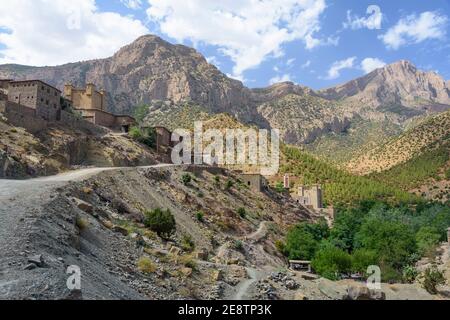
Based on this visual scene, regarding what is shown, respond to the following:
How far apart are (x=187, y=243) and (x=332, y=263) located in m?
14.8

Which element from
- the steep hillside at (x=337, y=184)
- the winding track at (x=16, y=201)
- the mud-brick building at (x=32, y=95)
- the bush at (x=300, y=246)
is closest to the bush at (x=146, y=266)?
the winding track at (x=16, y=201)

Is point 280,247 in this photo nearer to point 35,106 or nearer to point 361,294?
point 361,294

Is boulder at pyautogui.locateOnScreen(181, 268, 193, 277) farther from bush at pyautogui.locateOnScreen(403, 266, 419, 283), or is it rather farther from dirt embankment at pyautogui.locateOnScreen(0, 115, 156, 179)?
bush at pyautogui.locateOnScreen(403, 266, 419, 283)

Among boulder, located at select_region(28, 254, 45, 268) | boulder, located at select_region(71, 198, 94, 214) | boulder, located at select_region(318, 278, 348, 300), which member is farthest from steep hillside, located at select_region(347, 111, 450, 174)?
boulder, located at select_region(28, 254, 45, 268)

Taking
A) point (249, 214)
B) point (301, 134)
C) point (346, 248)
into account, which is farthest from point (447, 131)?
point (249, 214)

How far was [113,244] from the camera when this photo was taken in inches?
699

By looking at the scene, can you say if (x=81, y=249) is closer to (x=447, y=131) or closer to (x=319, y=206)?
(x=319, y=206)

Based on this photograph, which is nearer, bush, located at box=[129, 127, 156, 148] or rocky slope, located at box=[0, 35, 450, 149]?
bush, located at box=[129, 127, 156, 148]

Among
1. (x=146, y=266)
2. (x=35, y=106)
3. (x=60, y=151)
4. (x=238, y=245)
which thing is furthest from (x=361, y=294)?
(x=35, y=106)

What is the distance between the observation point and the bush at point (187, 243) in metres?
24.4

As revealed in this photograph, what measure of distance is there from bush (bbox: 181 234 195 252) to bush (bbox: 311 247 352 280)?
39.9 ft

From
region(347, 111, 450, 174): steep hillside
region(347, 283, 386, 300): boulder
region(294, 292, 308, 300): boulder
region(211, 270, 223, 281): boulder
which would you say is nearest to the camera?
region(294, 292, 308, 300): boulder

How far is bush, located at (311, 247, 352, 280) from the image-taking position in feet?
112
